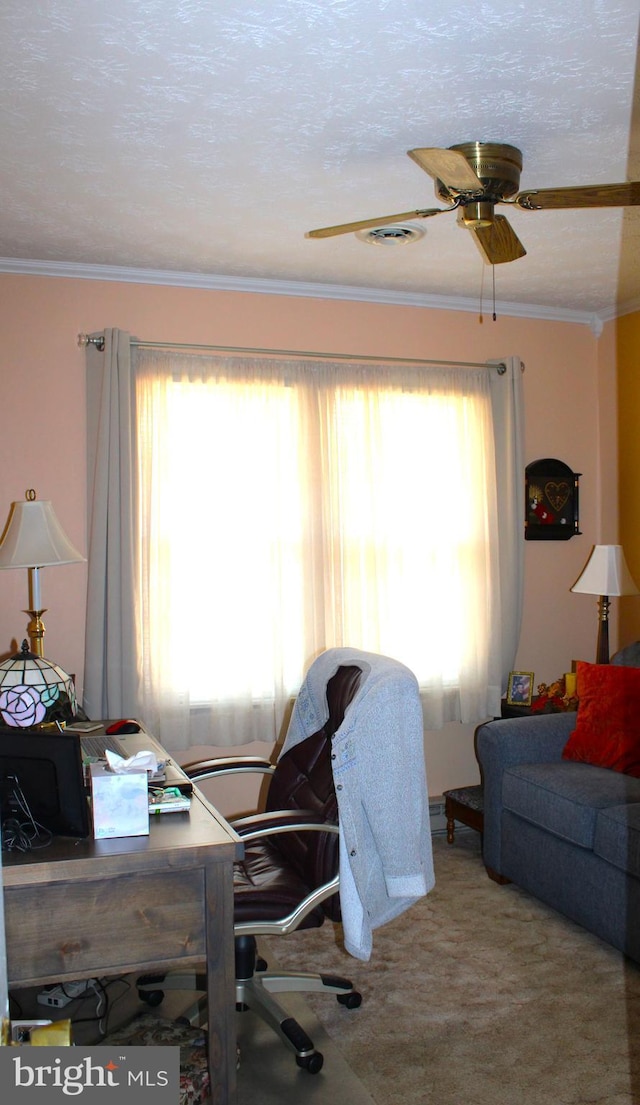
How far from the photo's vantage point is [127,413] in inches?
147

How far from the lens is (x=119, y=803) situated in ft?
6.12

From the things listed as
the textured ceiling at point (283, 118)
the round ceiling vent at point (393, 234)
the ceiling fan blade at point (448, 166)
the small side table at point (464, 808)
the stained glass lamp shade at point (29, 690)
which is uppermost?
the textured ceiling at point (283, 118)

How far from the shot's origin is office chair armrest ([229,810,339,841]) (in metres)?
2.30

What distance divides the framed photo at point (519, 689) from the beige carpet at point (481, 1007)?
1008 mm

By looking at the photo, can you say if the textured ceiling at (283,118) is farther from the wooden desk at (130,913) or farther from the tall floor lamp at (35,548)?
the wooden desk at (130,913)

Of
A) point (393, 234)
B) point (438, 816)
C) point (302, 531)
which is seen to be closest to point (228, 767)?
point (302, 531)

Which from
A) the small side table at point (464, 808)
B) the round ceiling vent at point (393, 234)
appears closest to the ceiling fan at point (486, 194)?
the round ceiling vent at point (393, 234)

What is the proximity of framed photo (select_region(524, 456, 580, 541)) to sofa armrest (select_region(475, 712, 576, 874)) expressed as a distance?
1192mm

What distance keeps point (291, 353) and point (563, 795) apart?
2.26 m

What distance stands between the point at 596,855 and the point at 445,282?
8.40ft

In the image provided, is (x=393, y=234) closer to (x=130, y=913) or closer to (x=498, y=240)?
(x=498, y=240)

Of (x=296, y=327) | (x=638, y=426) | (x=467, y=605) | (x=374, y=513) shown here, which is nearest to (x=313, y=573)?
(x=374, y=513)

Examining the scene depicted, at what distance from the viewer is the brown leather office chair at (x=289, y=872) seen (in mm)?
2289

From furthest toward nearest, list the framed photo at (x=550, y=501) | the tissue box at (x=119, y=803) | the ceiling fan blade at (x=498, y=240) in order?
1. the framed photo at (x=550, y=501)
2. the ceiling fan blade at (x=498, y=240)
3. the tissue box at (x=119, y=803)
